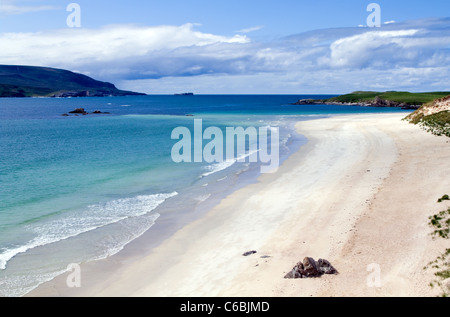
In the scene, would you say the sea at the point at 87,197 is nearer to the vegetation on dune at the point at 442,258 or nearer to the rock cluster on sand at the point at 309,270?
the rock cluster on sand at the point at 309,270

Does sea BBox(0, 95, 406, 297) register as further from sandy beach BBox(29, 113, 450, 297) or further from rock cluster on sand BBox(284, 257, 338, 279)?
rock cluster on sand BBox(284, 257, 338, 279)

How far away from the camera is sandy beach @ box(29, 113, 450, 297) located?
1180 centimetres

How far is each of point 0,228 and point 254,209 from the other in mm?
11481

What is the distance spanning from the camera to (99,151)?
140 feet

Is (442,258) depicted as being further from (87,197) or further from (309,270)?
(87,197)

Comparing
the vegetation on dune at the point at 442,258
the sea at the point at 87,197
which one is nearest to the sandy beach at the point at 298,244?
the vegetation on dune at the point at 442,258

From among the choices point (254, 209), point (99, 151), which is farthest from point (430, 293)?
point (99, 151)

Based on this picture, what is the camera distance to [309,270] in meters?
12.0

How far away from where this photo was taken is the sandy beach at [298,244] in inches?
465

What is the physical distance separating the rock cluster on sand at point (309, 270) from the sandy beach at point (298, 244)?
233mm

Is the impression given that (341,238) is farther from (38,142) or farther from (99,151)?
(38,142)

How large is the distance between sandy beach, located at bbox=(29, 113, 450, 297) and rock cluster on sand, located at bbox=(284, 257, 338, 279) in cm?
23

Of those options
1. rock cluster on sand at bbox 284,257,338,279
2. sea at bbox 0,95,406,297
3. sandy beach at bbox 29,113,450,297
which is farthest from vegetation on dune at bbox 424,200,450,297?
sea at bbox 0,95,406,297

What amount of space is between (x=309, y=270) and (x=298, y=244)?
3.01 metres
